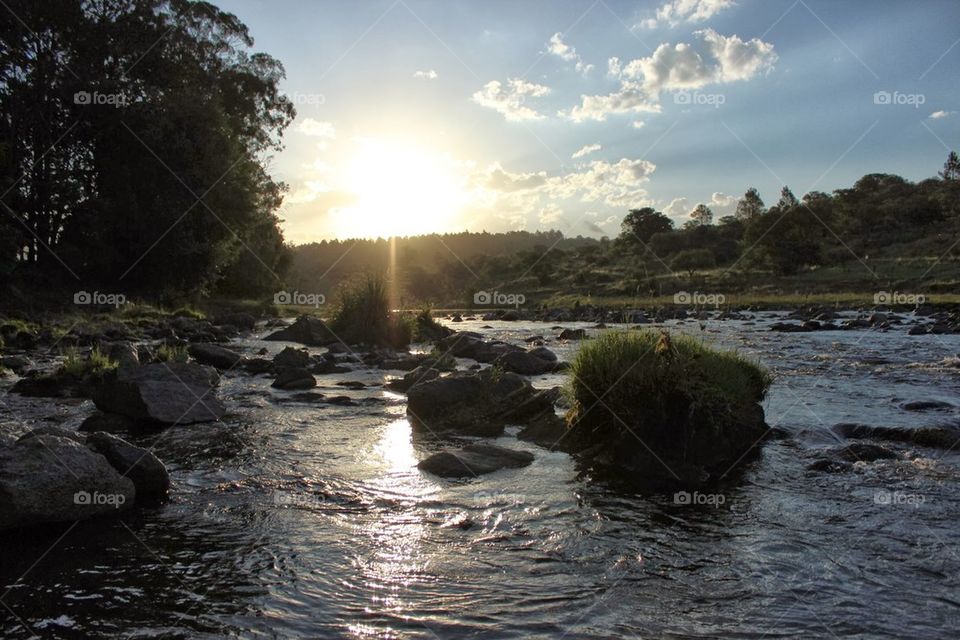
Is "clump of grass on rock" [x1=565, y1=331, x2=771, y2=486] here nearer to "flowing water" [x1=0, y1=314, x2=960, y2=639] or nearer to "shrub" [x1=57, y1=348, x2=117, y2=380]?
"flowing water" [x1=0, y1=314, x2=960, y2=639]

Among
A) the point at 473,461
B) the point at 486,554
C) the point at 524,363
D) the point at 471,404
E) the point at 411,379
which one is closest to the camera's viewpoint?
the point at 486,554

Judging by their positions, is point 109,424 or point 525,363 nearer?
point 109,424

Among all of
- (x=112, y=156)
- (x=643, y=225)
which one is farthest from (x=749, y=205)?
(x=112, y=156)

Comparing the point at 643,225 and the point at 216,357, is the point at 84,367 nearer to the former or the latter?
the point at 216,357

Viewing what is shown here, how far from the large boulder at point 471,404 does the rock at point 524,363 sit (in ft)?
15.2

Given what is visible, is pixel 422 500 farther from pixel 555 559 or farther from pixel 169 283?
pixel 169 283

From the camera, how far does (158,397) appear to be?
10141 mm

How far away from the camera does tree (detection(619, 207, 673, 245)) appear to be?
425ft

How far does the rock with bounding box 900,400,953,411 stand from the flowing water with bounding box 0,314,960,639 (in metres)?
3.04

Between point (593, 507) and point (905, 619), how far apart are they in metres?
2.81

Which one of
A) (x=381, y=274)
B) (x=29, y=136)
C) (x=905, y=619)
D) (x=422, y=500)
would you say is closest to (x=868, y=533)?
(x=905, y=619)

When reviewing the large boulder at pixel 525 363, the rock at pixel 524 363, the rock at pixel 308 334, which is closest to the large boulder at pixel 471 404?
the large boulder at pixel 525 363

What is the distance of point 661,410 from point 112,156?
35.6 m

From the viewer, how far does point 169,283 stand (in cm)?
3756
